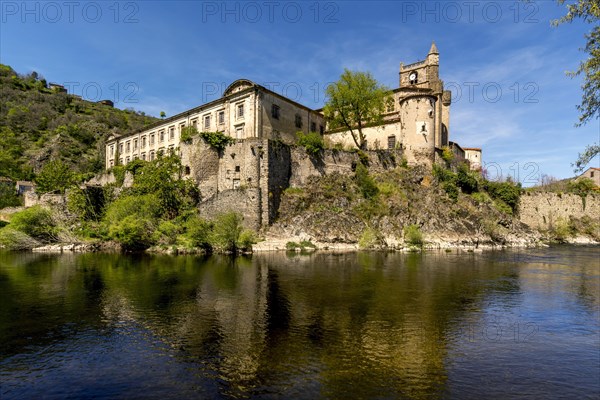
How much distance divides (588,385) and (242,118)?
38.5m

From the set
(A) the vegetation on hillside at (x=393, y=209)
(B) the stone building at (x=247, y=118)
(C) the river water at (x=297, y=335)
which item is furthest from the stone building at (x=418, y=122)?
(C) the river water at (x=297, y=335)

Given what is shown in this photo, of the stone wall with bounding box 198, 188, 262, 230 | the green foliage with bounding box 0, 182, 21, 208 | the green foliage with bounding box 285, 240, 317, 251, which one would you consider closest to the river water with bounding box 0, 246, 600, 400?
the green foliage with bounding box 285, 240, 317, 251

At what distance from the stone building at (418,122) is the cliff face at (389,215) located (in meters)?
3.79

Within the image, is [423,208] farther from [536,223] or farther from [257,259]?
[536,223]

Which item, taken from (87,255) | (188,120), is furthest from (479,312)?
(188,120)

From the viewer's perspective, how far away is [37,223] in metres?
35.2

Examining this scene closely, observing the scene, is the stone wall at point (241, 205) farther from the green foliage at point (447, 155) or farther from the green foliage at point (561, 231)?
the green foliage at point (561, 231)

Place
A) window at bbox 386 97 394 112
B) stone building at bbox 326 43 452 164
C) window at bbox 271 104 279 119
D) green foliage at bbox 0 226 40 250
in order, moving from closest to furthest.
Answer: green foliage at bbox 0 226 40 250 < window at bbox 271 104 279 119 < stone building at bbox 326 43 452 164 < window at bbox 386 97 394 112

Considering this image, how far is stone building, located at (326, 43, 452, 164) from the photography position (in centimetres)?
4384

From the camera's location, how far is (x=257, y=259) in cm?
2845

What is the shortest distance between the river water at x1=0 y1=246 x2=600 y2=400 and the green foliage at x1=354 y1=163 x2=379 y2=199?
62.9ft

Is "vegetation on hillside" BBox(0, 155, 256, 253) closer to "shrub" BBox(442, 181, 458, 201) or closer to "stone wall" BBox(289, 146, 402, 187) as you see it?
"stone wall" BBox(289, 146, 402, 187)

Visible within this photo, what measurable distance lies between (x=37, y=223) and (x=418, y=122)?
43.9 metres

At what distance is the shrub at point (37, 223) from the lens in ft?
112
